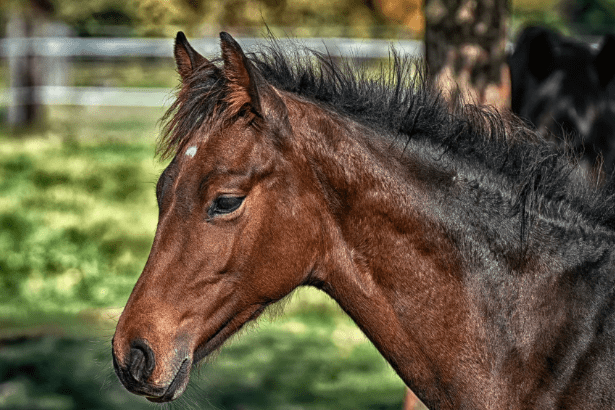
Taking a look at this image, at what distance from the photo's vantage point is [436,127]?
111 inches

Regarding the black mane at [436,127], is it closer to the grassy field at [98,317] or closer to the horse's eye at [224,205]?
the horse's eye at [224,205]

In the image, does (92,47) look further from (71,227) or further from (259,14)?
(259,14)

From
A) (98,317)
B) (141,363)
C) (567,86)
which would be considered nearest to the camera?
(141,363)

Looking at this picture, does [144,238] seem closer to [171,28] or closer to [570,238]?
[171,28]

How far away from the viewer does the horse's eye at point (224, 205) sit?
8.66 ft

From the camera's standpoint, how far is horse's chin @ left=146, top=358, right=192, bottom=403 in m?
2.67

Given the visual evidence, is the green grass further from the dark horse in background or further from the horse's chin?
the horse's chin

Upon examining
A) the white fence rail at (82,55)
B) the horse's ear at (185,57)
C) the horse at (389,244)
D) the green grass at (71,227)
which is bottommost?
the white fence rail at (82,55)

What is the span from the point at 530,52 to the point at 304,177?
5.62 metres

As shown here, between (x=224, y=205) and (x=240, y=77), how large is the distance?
457mm

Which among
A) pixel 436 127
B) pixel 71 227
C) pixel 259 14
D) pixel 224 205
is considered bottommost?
pixel 71 227

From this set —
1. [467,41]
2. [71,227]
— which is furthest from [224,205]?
[71,227]

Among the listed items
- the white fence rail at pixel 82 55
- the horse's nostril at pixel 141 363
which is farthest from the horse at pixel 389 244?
the white fence rail at pixel 82 55

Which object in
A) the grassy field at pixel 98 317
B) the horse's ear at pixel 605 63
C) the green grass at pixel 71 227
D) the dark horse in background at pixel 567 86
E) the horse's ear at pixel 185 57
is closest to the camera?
the horse's ear at pixel 185 57
